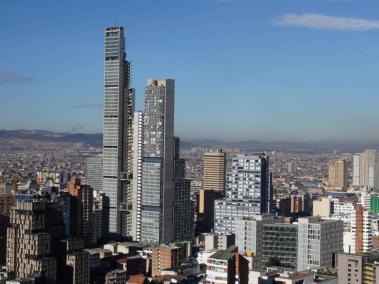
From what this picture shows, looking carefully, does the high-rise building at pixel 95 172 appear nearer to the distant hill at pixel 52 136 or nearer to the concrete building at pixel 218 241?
the distant hill at pixel 52 136

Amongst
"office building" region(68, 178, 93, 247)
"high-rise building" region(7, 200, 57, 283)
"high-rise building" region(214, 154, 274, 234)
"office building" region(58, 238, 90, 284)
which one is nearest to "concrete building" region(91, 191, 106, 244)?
"office building" region(68, 178, 93, 247)

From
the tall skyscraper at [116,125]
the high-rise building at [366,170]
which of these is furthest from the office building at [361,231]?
the high-rise building at [366,170]

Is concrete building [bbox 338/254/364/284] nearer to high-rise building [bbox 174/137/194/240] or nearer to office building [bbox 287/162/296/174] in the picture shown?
high-rise building [bbox 174/137/194/240]

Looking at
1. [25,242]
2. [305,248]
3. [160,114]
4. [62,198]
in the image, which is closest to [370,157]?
[160,114]

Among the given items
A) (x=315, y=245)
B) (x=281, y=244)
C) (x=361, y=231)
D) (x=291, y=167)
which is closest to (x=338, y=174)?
(x=291, y=167)

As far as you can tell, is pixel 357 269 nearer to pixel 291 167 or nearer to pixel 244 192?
pixel 244 192

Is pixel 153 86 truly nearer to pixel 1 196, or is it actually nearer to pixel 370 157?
pixel 1 196
